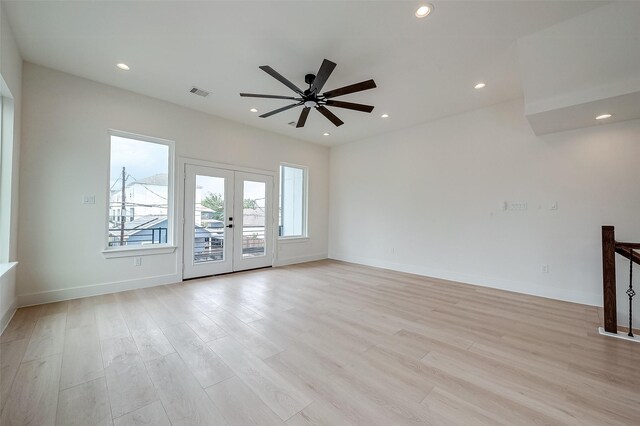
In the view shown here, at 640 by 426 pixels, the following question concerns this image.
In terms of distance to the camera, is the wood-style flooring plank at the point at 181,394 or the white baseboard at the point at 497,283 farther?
the white baseboard at the point at 497,283

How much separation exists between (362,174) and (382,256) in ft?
6.99

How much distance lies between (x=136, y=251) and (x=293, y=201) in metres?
3.60

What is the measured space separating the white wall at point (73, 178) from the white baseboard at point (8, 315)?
141 millimetres

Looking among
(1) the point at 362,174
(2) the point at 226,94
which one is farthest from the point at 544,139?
(2) the point at 226,94

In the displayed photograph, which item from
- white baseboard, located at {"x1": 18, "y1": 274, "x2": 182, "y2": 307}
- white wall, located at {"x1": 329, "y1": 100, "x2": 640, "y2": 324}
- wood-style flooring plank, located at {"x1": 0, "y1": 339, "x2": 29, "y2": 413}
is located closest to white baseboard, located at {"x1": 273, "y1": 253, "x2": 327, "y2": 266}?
white wall, located at {"x1": 329, "y1": 100, "x2": 640, "y2": 324}

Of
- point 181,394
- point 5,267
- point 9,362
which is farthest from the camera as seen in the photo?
point 5,267

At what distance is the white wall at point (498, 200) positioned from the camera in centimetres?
361

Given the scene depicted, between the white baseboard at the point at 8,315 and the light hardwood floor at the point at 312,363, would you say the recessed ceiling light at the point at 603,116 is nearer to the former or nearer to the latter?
the light hardwood floor at the point at 312,363

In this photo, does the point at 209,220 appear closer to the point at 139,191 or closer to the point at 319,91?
the point at 139,191

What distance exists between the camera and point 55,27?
2748 mm

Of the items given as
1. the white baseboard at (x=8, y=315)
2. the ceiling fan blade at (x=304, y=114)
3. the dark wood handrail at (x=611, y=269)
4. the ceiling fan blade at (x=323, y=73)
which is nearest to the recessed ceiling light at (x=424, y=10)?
the ceiling fan blade at (x=323, y=73)

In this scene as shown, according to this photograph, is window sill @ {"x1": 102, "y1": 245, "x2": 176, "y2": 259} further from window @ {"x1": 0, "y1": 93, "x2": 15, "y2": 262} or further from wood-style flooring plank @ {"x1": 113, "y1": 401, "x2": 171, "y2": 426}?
wood-style flooring plank @ {"x1": 113, "y1": 401, "x2": 171, "y2": 426}

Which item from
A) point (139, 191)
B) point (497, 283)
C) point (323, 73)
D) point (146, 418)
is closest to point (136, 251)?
point (139, 191)

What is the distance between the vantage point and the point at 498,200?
4461 mm
